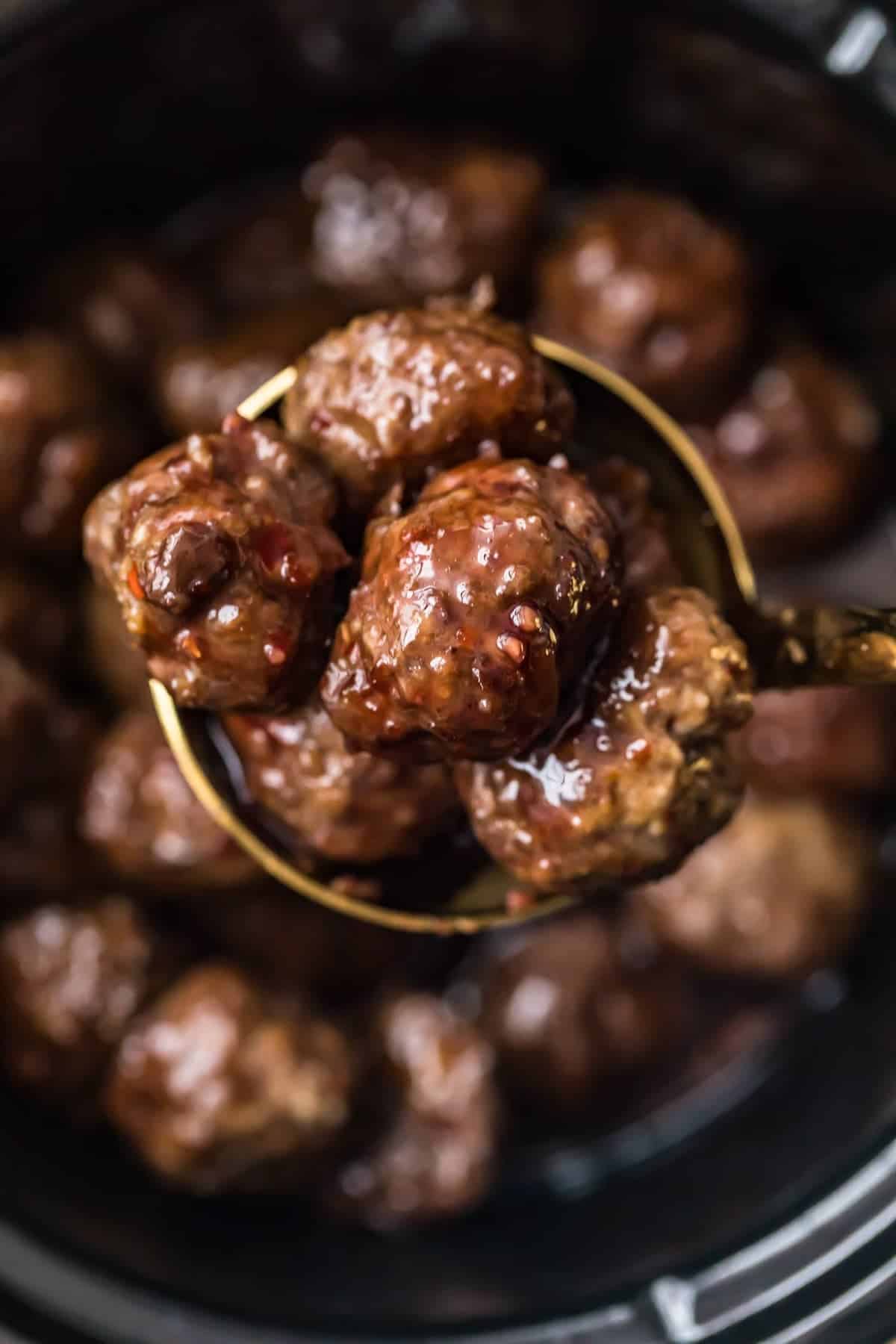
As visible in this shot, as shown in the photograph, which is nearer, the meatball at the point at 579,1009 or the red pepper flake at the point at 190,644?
the red pepper flake at the point at 190,644

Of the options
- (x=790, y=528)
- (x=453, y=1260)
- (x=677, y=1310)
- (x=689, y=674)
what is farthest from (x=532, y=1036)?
(x=689, y=674)

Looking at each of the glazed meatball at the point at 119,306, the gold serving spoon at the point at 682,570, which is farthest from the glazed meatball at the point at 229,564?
the glazed meatball at the point at 119,306

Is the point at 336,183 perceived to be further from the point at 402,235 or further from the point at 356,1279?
the point at 356,1279

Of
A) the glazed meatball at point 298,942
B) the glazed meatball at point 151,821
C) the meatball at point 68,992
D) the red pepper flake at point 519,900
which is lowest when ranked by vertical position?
the meatball at point 68,992

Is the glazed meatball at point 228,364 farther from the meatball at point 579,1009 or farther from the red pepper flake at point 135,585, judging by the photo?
the meatball at point 579,1009

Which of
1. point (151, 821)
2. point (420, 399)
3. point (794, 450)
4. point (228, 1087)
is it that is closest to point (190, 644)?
point (420, 399)

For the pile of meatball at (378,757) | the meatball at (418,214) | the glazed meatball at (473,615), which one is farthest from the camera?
the meatball at (418,214)

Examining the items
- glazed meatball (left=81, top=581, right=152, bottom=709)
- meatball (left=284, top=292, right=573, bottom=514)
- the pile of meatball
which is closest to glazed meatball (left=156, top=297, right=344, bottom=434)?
the pile of meatball
